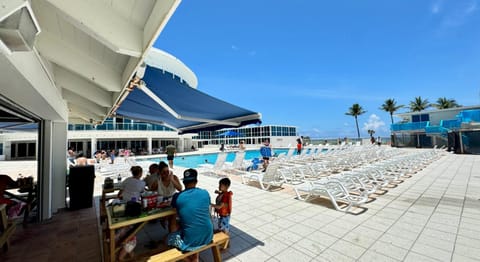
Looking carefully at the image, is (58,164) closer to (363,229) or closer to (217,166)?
(217,166)

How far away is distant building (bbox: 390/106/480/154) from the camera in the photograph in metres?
18.5

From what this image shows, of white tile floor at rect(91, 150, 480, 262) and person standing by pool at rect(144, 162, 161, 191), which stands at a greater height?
person standing by pool at rect(144, 162, 161, 191)

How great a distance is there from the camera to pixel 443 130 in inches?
858

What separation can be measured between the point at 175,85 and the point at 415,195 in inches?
278

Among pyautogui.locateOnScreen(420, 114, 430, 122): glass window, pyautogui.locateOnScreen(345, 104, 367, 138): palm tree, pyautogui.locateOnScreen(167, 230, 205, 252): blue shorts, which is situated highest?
pyautogui.locateOnScreen(345, 104, 367, 138): palm tree

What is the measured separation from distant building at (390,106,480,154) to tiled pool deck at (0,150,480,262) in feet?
61.3

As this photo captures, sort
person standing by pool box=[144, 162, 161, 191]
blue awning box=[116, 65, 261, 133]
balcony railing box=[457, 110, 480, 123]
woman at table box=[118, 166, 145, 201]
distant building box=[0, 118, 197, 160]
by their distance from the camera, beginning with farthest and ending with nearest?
1. distant building box=[0, 118, 197, 160]
2. balcony railing box=[457, 110, 480, 123]
3. person standing by pool box=[144, 162, 161, 191]
4. blue awning box=[116, 65, 261, 133]
5. woman at table box=[118, 166, 145, 201]

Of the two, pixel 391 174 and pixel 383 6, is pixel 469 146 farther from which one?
pixel 391 174

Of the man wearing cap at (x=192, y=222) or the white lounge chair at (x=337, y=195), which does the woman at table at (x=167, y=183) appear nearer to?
the man wearing cap at (x=192, y=222)

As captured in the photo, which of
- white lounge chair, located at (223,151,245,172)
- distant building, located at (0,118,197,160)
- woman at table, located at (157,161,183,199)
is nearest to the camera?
woman at table, located at (157,161,183,199)

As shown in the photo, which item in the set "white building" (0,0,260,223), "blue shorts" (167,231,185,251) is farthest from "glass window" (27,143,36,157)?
"blue shorts" (167,231,185,251)

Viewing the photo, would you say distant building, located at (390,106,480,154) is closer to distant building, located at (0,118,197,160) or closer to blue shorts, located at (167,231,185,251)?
blue shorts, located at (167,231,185,251)

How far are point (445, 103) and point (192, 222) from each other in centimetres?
5326

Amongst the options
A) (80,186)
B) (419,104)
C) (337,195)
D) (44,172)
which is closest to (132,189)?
(44,172)
